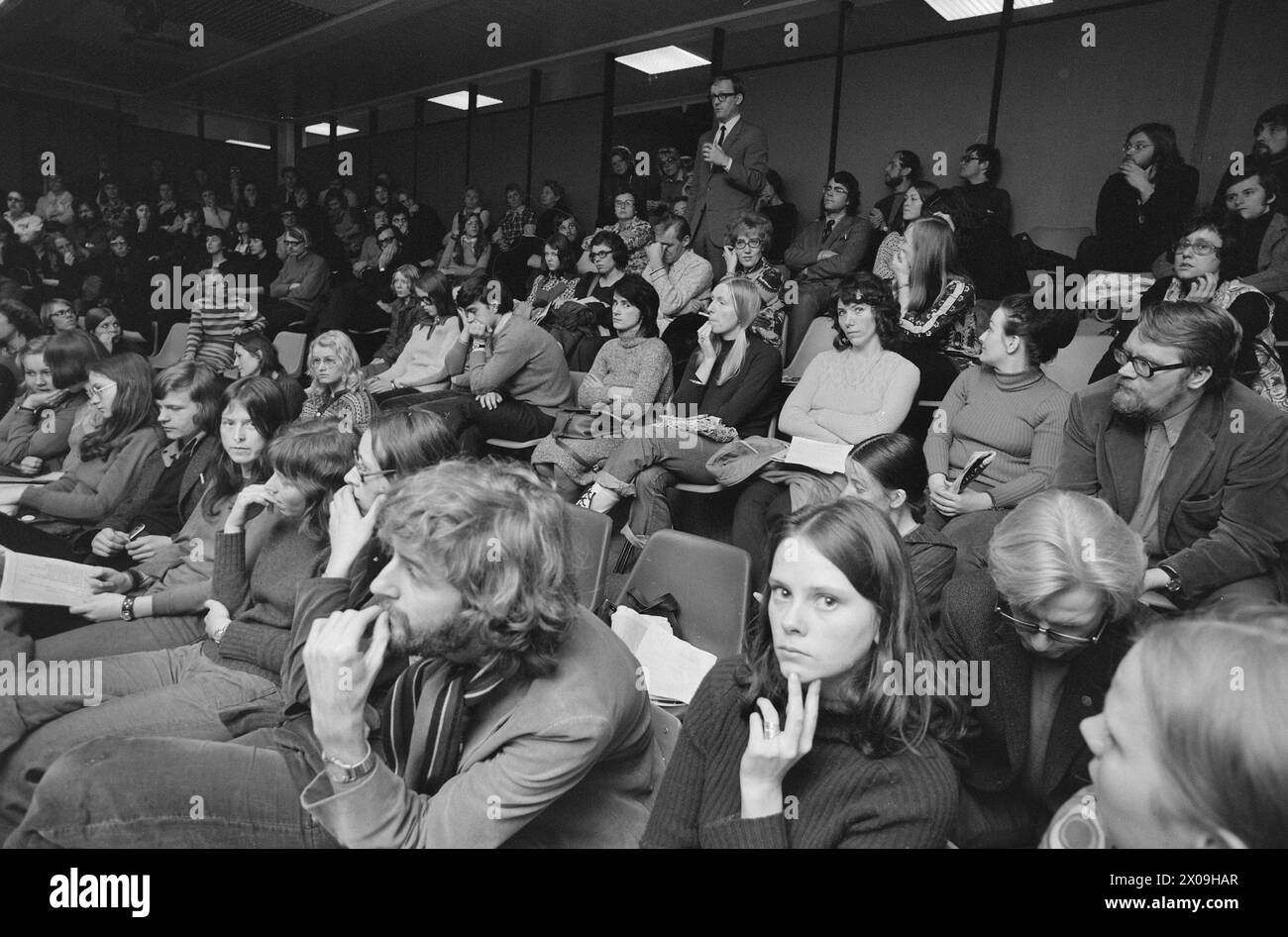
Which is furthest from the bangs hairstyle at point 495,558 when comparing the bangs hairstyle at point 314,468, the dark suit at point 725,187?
the dark suit at point 725,187

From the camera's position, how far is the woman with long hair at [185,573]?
6.56 ft

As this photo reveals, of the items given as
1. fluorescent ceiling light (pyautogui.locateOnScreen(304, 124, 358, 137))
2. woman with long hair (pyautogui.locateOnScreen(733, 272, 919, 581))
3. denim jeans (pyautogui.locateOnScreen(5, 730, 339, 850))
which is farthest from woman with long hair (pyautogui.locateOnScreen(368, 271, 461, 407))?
fluorescent ceiling light (pyautogui.locateOnScreen(304, 124, 358, 137))

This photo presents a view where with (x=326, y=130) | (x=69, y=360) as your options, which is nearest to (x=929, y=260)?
(x=69, y=360)

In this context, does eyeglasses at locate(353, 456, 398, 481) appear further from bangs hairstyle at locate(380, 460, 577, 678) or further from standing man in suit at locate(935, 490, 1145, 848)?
standing man in suit at locate(935, 490, 1145, 848)

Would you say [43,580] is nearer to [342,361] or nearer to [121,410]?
[121,410]

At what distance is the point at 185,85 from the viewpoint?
8.98m

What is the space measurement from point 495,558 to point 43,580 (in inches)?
58.4

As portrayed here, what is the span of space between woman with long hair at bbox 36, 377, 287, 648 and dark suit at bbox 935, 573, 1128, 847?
1603 millimetres

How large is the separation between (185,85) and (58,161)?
6.15 feet

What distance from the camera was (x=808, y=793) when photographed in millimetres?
1094

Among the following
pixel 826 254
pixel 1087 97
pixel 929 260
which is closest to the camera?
pixel 929 260

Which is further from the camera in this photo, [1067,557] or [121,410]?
[121,410]

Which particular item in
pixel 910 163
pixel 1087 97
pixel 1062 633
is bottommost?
pixel 1062 633
